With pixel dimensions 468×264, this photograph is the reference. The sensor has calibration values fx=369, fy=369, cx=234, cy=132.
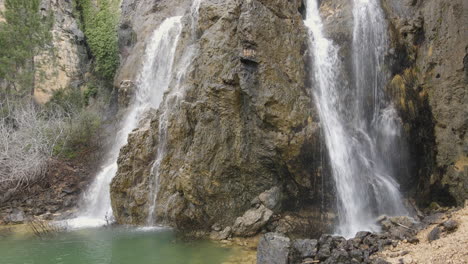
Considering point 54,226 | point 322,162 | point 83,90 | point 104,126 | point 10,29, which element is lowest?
point 54,226

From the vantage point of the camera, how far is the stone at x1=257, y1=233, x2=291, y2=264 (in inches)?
309

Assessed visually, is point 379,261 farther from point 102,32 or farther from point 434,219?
point 102,32

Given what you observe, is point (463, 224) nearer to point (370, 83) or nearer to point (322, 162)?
point (322, 162)

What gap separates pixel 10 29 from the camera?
58.6 ft

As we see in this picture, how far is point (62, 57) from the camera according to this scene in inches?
891

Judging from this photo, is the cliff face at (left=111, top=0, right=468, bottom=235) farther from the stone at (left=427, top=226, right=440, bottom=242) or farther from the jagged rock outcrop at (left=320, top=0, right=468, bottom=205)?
the stone at (left=427, top=226, right=440, bottom=242)

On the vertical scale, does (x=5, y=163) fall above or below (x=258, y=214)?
above

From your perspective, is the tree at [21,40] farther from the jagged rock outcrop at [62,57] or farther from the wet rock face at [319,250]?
the wet rock face at [319,250]

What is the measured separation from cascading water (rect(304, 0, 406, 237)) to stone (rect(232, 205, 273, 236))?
7.27ft

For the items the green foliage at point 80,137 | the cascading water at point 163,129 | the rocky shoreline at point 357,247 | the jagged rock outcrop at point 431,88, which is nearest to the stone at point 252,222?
the rocky shoreline at point 357,247

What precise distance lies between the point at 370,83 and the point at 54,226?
11555mm

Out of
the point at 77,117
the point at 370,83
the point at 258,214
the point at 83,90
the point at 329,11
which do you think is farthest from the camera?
the point at 83,90

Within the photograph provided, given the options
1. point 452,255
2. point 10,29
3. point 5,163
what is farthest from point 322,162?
point 10,29

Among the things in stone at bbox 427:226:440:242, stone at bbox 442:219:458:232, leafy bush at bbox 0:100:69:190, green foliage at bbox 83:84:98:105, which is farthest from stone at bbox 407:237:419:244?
green foliage at bbox 83:84:98:105
